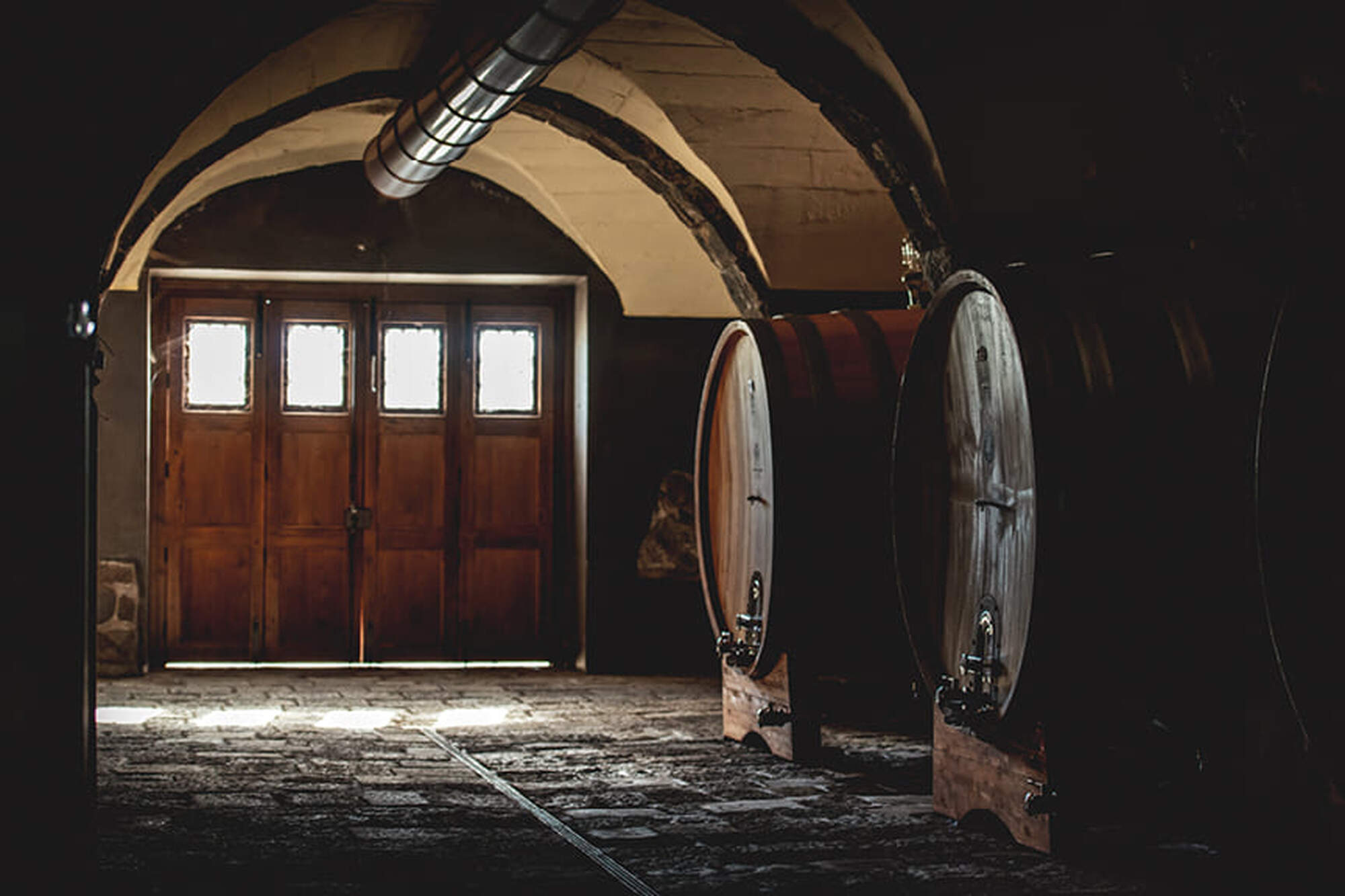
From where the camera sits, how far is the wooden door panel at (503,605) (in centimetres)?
934

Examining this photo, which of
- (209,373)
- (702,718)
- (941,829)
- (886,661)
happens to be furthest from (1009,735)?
(209,373)

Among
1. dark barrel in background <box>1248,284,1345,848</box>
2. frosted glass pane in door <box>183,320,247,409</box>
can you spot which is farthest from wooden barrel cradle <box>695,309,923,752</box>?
frosted glass pane in door <box>183,320,247,409</box>

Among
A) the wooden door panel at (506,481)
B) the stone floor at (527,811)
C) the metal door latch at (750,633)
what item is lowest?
the stone floor at (527,811)

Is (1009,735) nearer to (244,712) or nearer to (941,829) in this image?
(941,829)

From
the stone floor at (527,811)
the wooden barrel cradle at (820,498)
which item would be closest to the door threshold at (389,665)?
the stone floor at (527,811)

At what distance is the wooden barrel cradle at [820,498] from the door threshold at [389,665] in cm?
406

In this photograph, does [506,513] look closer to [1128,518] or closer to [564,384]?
[564,384]

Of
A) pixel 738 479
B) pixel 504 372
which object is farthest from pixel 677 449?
pixel 738 479

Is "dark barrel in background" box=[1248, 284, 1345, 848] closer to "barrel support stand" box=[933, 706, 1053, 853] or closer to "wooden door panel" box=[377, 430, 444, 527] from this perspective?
"barrel support stand" box=[933, 706, 1053, 853]

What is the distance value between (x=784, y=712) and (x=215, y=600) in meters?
4.82

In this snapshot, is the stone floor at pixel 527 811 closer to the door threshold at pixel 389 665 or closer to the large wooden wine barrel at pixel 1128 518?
the large wooden wine barrel at pixel 1128 518

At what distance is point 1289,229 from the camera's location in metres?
3.82

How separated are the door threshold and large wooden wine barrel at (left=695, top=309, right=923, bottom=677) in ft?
13.3

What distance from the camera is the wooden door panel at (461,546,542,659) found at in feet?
30.7
